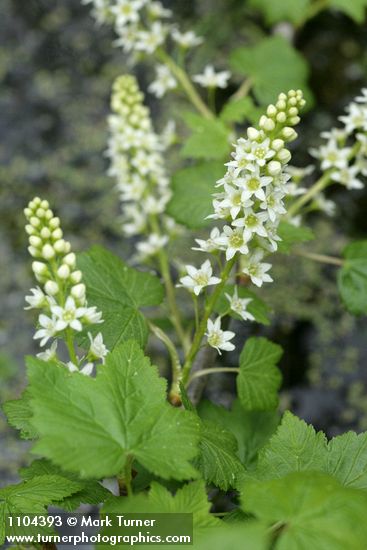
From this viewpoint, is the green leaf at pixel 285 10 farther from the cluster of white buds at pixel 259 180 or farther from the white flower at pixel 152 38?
the cluster of white buds at pixel 259 180

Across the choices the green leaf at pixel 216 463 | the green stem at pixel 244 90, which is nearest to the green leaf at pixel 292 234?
the green leaf at pixel 216 463

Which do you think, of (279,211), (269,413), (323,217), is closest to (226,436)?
(269,413)

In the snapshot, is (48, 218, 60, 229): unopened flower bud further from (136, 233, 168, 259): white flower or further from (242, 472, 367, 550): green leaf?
(136, 233, 168, 259): white flower

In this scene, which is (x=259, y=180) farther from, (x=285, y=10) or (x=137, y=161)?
(x=285, y=10)

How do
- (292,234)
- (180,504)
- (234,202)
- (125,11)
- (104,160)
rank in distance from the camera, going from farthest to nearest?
(104,160) → (125,11) → (292,234) → (234,202) → (180,504)

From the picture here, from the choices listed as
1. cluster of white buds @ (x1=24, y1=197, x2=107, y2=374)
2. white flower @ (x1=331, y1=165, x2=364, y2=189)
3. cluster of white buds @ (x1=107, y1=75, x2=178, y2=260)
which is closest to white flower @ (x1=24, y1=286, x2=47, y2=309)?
Result: cluster of white buds @ (x1=24, y1=197, x2=107, y2=374)

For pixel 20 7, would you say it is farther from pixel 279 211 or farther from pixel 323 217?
pixel 279 211

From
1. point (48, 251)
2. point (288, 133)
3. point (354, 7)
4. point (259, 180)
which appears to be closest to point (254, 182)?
point (259, 180)
